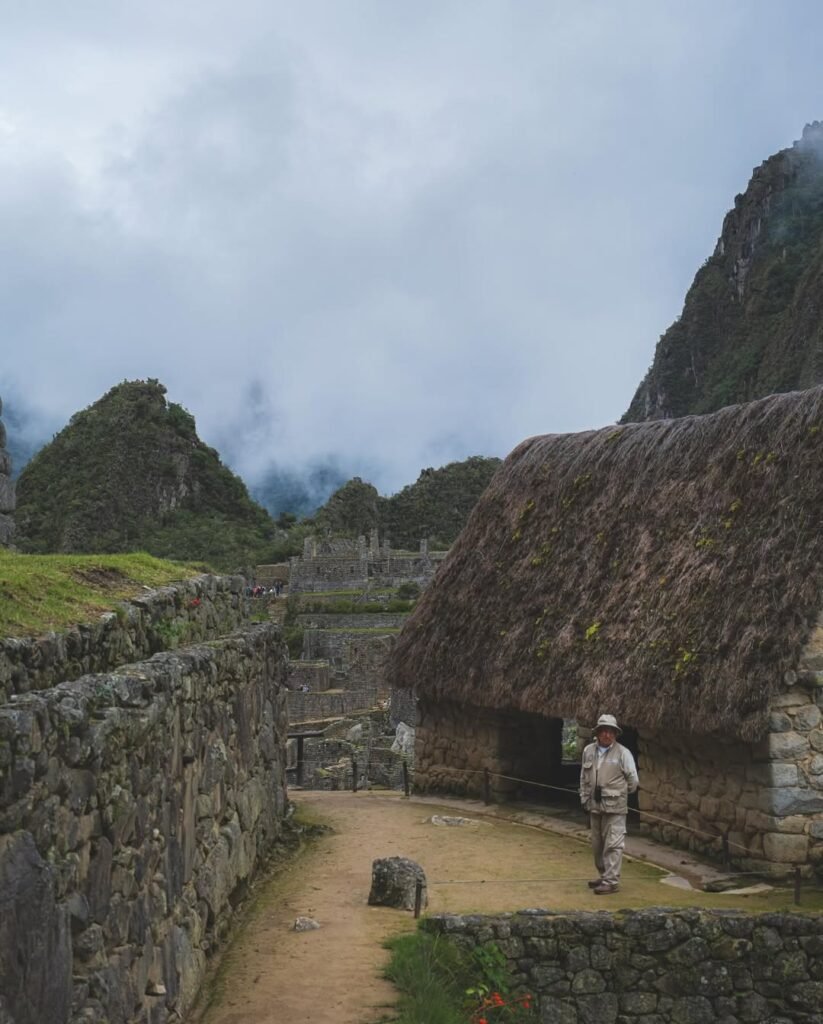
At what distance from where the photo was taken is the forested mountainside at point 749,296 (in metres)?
90.0

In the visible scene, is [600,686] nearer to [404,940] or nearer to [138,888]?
[404,940]

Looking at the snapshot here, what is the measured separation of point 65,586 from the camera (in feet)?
21.0

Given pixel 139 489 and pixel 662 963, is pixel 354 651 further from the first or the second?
pixel 139 489

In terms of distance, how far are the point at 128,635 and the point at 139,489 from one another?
71.1 metres

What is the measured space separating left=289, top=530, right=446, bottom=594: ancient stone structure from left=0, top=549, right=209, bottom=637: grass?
48.9 meters

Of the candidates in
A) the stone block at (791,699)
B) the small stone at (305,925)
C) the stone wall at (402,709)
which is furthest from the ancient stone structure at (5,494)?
the stone wall at (402,709)

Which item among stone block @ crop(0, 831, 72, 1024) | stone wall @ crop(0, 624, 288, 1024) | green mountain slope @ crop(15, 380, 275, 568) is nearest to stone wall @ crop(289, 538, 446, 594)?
green mountain slope @ crop(15, 380, 275, 568)

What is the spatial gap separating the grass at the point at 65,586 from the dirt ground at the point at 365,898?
2.28 meters

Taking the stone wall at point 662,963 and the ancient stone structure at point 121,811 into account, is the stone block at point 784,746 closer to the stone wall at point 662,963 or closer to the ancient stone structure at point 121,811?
the stone wall at point 662,963

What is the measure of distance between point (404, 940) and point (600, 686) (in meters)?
3.95

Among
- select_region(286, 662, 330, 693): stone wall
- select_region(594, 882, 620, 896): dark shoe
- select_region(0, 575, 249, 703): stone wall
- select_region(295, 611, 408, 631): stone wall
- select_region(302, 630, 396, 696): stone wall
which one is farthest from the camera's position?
select_region(295, 611, 408, 631): stone wall

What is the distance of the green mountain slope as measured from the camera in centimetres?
7044

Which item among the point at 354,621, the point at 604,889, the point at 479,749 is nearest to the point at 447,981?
the point at 604,889

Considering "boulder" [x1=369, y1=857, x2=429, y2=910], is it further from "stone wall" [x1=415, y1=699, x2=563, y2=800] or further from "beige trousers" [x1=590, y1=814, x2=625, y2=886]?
"stone wall" [x1=415, y1=699, x2=563, y2=800]
